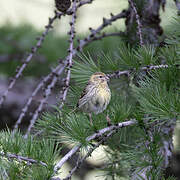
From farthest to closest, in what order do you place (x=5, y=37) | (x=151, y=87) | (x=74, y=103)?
(x=5, y=37), (x=74, y=103), (x=151, y=87)

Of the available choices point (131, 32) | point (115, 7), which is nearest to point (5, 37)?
point (115, 7)

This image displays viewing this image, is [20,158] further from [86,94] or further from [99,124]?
[86,94]

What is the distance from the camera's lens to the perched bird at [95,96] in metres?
2.35

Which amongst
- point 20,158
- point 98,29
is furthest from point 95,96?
point 20,158

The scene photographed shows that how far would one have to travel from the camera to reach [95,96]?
8.22ft

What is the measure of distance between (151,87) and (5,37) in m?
2.75

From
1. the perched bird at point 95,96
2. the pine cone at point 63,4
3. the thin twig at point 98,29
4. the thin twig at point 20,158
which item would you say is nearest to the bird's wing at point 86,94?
the perched bird at point 95,96

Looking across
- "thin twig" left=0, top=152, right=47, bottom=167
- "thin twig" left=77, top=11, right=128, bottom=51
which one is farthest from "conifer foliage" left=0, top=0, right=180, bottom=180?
"thin twig" left=77, top=11, right=128, bottom=51

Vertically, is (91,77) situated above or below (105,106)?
above

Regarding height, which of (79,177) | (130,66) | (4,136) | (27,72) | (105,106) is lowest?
(79,177)

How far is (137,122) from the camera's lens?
1.89 m

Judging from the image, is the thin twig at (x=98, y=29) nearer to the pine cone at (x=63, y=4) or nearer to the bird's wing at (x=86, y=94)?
the bird's wing at (x=86, y=94)

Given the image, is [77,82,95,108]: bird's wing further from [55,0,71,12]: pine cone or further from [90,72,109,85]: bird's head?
[55,0,71,12]: pine cone

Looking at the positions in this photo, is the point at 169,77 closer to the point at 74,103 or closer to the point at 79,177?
the point at 74,103
